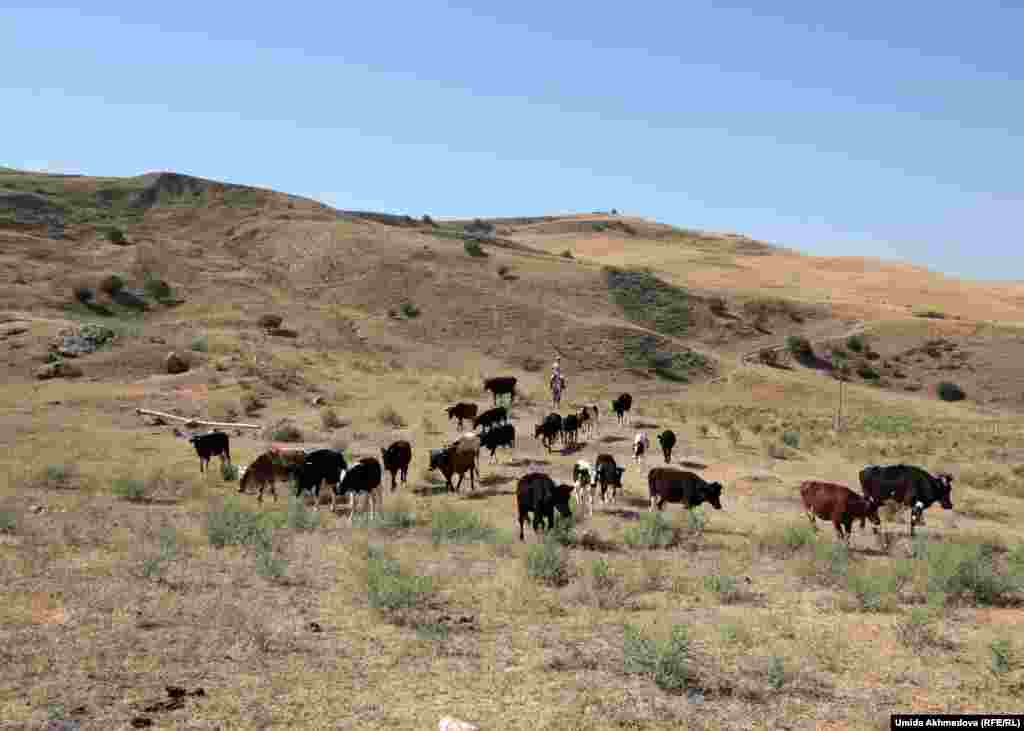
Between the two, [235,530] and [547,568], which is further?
[235,530]

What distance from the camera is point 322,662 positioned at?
373 inches

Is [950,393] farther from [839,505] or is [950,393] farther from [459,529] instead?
[459,529]

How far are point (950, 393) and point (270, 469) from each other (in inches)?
2109

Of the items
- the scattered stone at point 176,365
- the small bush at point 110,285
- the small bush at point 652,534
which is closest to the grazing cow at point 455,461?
the small bush at point 652,534

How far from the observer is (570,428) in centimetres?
2845

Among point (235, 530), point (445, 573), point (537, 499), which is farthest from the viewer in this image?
point (537, 499)

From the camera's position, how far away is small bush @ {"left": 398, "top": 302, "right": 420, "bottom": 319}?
64562 millimetres

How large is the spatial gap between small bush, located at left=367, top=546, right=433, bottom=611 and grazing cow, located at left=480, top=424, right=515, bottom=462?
503 inches

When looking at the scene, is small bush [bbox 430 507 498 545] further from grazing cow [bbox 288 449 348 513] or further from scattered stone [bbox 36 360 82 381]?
scattered stone [bbox 36 360 82 381]

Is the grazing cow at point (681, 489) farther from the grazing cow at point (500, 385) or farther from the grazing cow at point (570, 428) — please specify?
the grazing cow at point (500, 385)

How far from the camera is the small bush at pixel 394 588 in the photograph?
11156 millimetres

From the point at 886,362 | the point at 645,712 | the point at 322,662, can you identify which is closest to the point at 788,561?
the point at 645,712

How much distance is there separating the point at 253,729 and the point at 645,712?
3.79m

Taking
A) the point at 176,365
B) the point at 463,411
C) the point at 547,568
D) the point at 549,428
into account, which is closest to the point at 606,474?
the point at 547,568
